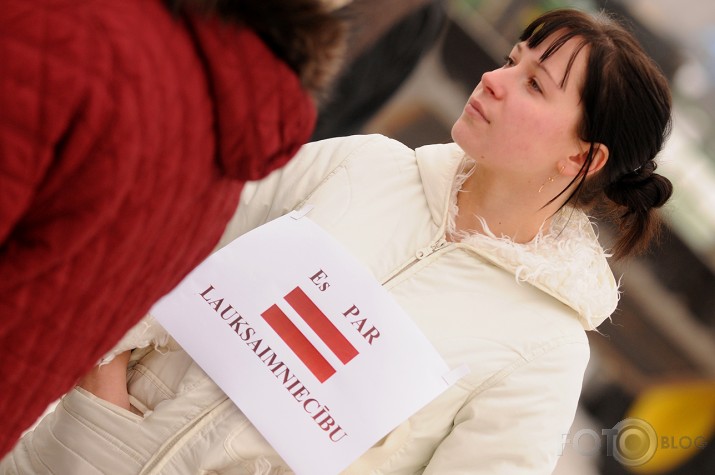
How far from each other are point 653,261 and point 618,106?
60.0 inches

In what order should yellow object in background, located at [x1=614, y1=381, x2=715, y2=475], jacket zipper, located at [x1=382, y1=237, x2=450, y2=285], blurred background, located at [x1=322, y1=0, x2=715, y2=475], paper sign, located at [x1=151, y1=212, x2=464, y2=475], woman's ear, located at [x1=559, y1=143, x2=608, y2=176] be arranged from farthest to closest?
yellow object in background, located at [x1=614, y1=381, x2=715, y2=475] → blurred background, located at [x1=322, y1=0, x2=715, y2=475] → woman's ear, located at [x1=559, y1=143, x2=608, y2=176] → jacket zipper, located at [x1=382, y1=237, x2=450, y2=285] → paper sign, located at [x1=151, y1=212, x2=464, y2=475]

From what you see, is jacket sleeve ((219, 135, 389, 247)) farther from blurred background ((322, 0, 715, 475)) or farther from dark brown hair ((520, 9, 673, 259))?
blurred background ((322, 0, 715, 475))

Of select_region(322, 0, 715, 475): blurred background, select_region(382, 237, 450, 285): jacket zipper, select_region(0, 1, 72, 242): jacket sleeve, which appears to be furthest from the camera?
select_region(322, 0, 715, 475): blurred background

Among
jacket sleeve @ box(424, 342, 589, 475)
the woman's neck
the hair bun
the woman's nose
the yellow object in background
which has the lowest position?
the yellow object in background

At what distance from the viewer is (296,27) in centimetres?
63

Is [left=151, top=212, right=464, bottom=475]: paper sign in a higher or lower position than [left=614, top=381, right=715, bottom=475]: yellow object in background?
higher

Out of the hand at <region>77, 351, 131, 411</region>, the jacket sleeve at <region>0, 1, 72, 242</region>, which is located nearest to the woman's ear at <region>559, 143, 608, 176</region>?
the hand at <region>77, 351, 131, 411</region>

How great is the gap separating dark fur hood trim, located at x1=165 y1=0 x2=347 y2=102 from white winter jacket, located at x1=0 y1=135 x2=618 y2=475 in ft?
2.66

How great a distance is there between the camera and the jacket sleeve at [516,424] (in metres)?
1.36

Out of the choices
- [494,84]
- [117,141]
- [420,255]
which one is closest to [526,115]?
[494,84]

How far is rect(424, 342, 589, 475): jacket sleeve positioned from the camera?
1.36 meters

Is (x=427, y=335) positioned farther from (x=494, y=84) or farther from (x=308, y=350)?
→ (x=494, y=84)

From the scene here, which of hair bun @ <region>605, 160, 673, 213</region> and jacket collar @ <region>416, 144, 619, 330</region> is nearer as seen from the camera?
jacket collar @ <region>416, 144, 619, 330</region>

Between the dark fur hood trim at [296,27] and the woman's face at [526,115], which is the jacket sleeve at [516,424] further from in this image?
the dark fur hood trim at [296,27]
